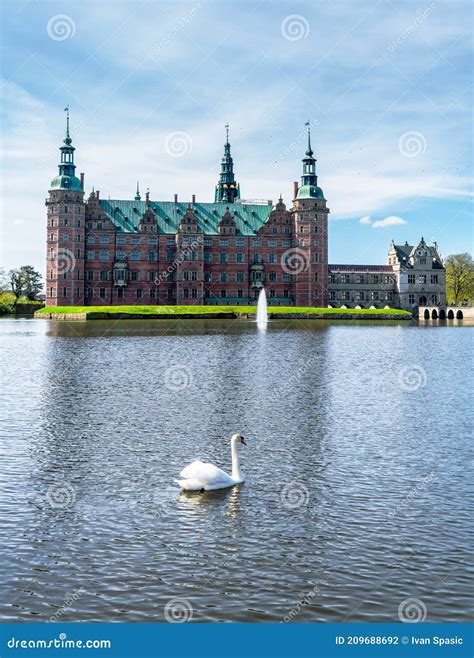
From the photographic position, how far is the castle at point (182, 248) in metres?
110

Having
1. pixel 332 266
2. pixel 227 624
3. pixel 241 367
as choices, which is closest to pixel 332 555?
pixel 227 624

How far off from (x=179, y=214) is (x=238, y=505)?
107764 mm

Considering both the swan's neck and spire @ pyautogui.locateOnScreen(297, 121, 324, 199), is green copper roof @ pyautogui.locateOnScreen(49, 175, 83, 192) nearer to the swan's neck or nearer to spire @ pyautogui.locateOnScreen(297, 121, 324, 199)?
spire @ pyautogui.locateOnScreen(297, 121, 324, 199)

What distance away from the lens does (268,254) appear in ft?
392

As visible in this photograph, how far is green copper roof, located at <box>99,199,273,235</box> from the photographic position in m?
115

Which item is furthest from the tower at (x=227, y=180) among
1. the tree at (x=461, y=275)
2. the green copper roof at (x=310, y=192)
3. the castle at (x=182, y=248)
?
the tree at (x=461, y=275)

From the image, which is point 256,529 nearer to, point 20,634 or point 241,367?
point 20,634

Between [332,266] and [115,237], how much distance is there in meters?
44.2

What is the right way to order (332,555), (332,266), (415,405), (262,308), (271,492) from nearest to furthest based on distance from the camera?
(332,555), (271,492), (415,405), (262,308), (332,266)

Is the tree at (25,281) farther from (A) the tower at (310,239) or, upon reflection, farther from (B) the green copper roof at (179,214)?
(A) the tower at (310,239)

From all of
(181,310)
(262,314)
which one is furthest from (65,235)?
(262,314)

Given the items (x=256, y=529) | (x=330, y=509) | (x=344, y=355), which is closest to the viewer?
(x=256, y=529)

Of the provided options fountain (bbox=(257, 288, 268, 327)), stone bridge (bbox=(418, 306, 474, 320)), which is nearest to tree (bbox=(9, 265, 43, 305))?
fountain (bbox=(257, 288, 268, 327))

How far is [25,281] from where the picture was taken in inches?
5517
